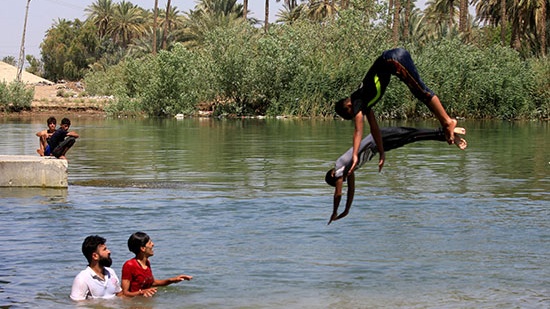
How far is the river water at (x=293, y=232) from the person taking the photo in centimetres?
1180

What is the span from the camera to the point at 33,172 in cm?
2053

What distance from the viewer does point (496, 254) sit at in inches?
553

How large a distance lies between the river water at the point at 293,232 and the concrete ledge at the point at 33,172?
11.2 inches

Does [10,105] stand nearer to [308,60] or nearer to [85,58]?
[308,60]

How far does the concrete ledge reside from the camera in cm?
2044

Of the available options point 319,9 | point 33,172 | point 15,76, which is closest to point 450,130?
point 33,172

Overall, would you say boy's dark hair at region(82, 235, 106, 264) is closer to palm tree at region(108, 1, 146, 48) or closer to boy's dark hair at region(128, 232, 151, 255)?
boy's dark hair at region(128, 232, 151, 255)

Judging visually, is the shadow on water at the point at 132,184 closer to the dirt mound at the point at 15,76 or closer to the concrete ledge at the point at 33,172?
the concrete ledge at the point at 33,172

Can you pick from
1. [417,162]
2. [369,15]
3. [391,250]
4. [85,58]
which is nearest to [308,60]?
[369,15]

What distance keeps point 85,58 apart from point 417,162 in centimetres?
10296

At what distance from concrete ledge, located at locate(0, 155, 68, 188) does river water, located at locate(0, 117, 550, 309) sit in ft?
0.93

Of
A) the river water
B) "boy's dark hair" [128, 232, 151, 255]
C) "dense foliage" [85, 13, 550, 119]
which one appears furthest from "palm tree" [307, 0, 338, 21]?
"boy's dark hair" [128, 232, 151, 255]

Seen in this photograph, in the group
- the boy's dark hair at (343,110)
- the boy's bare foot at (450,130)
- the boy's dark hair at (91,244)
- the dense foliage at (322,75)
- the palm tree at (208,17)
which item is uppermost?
the palm tree at (208,17)

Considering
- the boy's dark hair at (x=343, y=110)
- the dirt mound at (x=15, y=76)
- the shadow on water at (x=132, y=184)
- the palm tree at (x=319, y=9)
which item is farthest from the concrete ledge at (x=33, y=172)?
the palm tree at (x=319, y=9)
